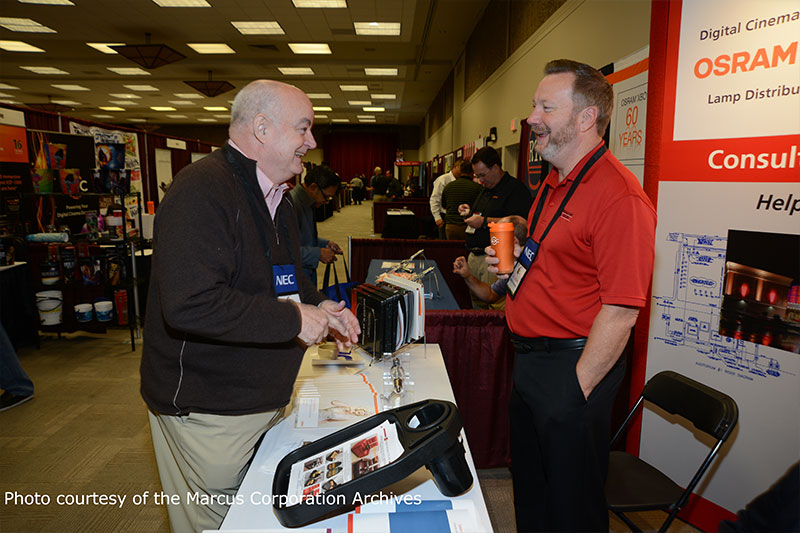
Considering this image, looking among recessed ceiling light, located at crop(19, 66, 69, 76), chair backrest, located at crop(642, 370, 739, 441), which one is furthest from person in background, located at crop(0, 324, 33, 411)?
recessed ceiling light, located at crop(19, 66, 69, 76)

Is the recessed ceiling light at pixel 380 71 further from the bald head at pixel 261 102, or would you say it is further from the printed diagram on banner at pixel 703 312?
the bald head at pixel 261 102

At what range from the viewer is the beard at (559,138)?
1438 millimetres

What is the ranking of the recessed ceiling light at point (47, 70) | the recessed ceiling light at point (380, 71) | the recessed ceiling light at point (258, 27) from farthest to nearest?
the recessed ceiling light at point (380, 71) < the recessed ceiling light at point (47, 70) < the recessed ceiling light at point (258, 27)

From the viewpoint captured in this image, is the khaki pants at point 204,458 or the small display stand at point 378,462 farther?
A: the khaki pants at point 204,458

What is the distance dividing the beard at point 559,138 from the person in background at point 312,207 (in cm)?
207

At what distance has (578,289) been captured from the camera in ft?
4.65

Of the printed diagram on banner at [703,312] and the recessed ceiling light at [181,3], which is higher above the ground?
the recessed ceiling light at [181,3]

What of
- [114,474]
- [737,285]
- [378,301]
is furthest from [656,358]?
[114,474]

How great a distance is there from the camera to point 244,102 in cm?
122

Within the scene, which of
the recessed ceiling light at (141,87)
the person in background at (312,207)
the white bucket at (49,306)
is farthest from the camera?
the recessed ceiling light at (141,87)

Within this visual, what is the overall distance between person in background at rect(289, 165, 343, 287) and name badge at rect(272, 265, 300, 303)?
6.40 feet

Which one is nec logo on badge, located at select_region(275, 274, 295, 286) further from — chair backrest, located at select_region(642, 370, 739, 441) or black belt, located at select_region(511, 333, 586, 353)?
chair backrest, located at select_region(642, 370, 739, 441)

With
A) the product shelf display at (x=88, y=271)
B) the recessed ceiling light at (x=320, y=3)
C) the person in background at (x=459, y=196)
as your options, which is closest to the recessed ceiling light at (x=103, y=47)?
the recessed ceiling light at (x=320, y=3)

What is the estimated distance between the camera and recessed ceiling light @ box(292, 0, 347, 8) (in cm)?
690
